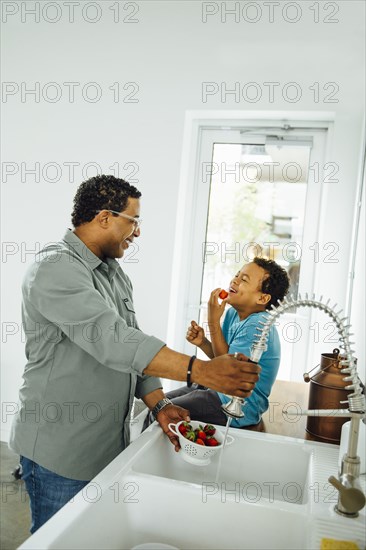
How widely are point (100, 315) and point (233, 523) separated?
0.53 m

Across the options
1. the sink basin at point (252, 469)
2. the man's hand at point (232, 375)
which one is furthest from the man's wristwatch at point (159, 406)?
the man's hand at point (232, 375)

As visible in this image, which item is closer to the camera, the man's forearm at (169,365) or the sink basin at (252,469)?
the man's forearm at (169,365)

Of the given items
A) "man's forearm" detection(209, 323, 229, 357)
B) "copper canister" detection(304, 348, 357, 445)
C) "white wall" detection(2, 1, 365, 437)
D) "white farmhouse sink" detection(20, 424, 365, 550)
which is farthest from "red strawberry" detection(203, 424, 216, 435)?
"white wall" detection(2, 1, 365, 437)

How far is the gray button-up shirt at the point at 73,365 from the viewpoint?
1.18 m

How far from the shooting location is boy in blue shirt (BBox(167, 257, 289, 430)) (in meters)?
1.60

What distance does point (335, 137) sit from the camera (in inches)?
99.9

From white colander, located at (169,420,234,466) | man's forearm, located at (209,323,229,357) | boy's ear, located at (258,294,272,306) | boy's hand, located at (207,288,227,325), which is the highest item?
boy's ear, located at (258,294,272,306)

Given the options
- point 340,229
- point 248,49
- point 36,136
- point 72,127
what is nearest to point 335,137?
point 340,229

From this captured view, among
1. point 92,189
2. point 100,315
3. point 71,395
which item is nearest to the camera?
point 100,315

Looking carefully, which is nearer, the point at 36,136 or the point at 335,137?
the point at 335,137

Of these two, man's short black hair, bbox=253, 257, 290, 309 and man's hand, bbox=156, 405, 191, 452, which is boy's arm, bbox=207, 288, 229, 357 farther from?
man's hand, bbox=156, 405, 191, 452

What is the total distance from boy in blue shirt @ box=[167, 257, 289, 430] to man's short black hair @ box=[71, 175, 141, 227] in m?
0.45

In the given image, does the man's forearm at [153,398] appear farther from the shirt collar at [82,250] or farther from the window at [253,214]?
the window at [253,214]

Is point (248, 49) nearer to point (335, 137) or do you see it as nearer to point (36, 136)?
point (335, 137)
